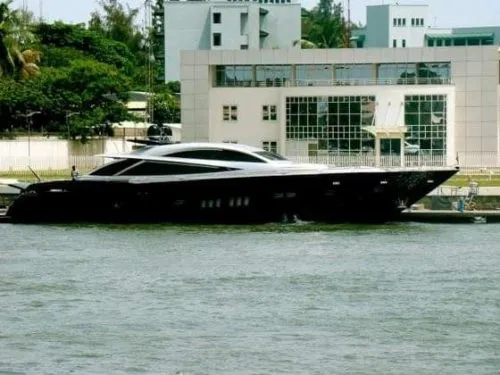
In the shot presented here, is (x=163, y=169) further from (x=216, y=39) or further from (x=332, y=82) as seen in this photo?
(x=216, y=39)

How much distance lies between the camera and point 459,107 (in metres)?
80.8

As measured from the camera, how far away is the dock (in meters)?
55.2

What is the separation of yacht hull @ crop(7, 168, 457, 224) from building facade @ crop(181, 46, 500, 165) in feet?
85.2

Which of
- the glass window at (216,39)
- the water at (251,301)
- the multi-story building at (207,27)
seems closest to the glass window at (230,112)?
the water at (251,301)

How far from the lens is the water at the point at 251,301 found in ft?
95.3

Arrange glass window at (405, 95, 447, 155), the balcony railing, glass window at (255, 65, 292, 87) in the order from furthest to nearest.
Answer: glass window at (255, 65, 292, 87) < the balcony railing < glass window at (405, 95, 447, 155)

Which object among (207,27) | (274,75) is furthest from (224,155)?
(207,27)

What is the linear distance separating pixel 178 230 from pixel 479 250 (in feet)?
33.1

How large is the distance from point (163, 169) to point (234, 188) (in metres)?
2.33

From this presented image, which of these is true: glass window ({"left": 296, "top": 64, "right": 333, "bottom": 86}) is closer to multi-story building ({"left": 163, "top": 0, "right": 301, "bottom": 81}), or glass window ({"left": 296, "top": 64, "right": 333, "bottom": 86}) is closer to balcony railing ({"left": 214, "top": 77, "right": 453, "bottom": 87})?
balcony railing ({"left": 214, "top": 77, "right": 453, "bottom": 87})

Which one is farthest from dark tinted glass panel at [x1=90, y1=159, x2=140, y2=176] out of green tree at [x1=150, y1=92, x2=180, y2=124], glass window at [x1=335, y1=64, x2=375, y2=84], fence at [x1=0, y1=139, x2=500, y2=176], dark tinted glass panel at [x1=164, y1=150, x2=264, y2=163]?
green tree at [x1=150, y1=92, x2=180, y2=124]

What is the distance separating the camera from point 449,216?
55406 mm

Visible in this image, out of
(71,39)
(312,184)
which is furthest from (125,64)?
(312,184)

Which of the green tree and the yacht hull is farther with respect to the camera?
the green tree
